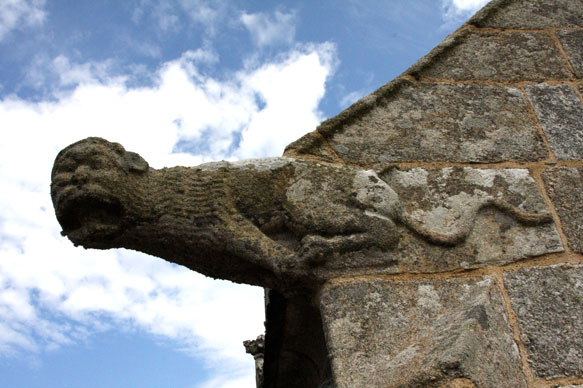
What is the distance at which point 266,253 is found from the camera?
2312 millimetres

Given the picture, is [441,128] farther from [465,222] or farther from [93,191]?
[93,191]

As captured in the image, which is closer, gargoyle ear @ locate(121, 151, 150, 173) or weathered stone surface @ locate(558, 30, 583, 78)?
gargoyle ear @ locate(121, 151, 150, 173)

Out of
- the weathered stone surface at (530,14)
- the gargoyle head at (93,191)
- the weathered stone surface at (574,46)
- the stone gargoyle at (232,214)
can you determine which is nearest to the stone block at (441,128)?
the stone gargoyle at (232,214)

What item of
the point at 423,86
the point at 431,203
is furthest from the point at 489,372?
the point at 423,86

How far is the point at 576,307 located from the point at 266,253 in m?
1.20

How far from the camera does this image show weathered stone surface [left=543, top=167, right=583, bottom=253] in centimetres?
246

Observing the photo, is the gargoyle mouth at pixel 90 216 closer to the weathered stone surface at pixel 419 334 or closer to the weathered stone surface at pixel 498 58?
the weathered stone surface at pixel 419 334

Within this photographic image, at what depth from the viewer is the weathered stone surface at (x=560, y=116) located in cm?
278

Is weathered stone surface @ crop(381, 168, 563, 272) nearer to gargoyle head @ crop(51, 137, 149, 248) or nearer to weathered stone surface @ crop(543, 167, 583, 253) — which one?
weathered stone surface @ crop(543, 167, 583, 253)

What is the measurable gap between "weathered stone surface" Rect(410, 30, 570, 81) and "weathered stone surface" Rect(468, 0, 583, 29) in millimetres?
91

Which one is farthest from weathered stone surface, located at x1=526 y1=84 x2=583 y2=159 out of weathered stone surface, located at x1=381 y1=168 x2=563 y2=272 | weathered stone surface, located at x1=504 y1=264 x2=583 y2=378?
weathered stone surface, located at x1=504 y1=264 x2=583 y2=378

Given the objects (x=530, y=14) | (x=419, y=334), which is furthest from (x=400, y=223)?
(x=530, y=14)

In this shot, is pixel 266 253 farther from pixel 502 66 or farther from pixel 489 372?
pixel 502 66

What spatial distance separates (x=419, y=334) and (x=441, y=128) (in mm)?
1133
